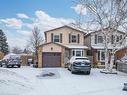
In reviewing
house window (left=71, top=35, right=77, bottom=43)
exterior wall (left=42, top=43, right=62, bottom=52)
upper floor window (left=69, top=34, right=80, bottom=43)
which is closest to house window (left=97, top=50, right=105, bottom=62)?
upper floor window (left=69, top=34, right=80, bottom=43)

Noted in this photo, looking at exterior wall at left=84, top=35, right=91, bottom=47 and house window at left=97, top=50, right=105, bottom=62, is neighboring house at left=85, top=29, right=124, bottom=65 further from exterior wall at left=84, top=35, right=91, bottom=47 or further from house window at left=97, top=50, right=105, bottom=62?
exterior wall at left=84, top=35, right=91, bottom=47

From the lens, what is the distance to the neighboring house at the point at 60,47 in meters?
44.3

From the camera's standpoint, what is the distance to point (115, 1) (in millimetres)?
34094

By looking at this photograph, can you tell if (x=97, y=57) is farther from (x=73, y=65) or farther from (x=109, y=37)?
(x=73, y=65)

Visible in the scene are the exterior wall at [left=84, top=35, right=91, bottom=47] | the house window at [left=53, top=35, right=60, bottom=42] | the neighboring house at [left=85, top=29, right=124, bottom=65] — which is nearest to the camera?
the neighboring house at [left=85, top=29, right=124, bottom=65]

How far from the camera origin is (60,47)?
44781 mm

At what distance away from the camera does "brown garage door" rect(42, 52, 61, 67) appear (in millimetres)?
44219

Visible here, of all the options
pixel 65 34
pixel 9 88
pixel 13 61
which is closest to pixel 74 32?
pixel 65 34

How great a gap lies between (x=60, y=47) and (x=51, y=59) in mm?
2186

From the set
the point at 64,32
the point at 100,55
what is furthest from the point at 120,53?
the point at 64,32

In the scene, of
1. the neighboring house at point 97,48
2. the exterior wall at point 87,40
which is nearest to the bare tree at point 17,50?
the exterior wall at point 87,40

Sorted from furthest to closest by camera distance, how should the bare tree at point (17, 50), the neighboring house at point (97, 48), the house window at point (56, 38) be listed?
the bare tree at point (17, 50)
the house window at point (56, 38)
the neighboring house at point (97, 48)

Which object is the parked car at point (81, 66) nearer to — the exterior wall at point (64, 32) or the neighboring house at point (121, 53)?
the exterior wall at point (64, 32)

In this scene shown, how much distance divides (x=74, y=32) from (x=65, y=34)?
149 centimetres
